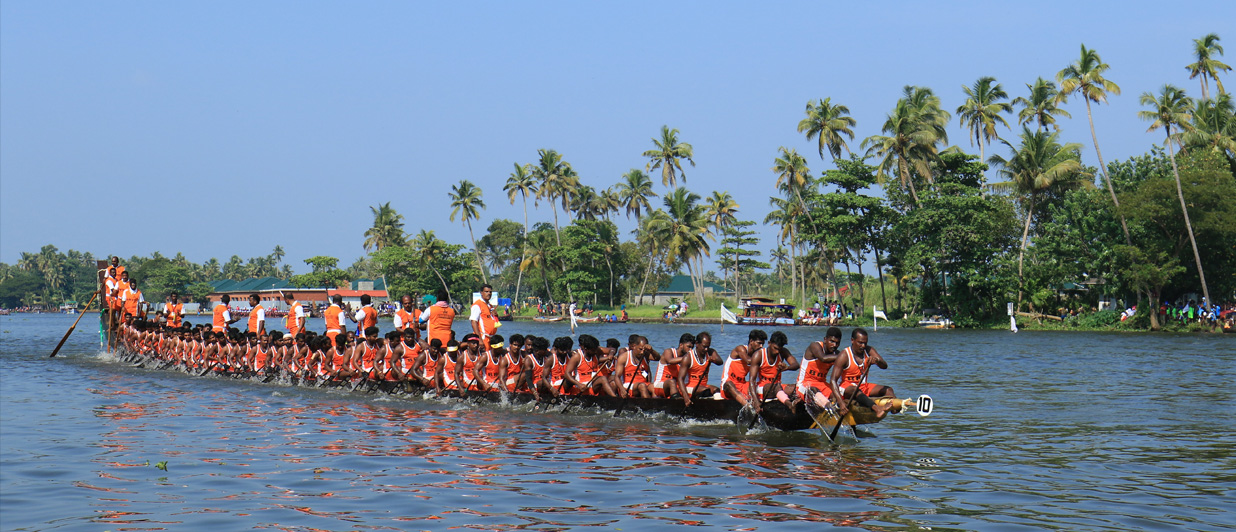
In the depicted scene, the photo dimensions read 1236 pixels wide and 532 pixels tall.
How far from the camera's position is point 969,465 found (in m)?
12.6

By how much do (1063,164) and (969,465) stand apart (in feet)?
161

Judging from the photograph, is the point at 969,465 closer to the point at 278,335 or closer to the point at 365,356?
the point at 365,356

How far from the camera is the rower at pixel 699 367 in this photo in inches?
586

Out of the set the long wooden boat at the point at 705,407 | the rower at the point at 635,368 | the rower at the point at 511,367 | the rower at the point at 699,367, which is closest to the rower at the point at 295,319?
the long wooden boat at the point at 705,407

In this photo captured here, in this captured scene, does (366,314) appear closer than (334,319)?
Yes

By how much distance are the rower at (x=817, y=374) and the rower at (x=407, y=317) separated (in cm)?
960

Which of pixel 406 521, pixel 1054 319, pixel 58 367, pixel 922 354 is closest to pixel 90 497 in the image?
pixel 406 521

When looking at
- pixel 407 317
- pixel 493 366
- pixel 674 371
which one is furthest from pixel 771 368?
pixel 407 317

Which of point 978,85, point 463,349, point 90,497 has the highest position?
point 978,85

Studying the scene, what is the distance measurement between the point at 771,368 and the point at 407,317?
405 inches

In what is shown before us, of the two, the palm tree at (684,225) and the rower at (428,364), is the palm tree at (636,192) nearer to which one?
the palm tree at (684,225)

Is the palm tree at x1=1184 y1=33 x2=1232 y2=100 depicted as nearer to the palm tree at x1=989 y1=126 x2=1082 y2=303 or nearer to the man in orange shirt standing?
the palm tree at x1=989 y1=126 x2=1082 y2=303

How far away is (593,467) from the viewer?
40.9 ft

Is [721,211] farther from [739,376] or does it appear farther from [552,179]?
[739,376]
